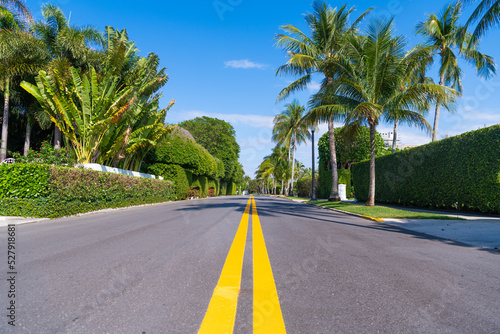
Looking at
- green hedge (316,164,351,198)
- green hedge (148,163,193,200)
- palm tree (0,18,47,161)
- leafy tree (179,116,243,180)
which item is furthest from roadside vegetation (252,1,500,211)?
leafy tree (179,116,243,180)

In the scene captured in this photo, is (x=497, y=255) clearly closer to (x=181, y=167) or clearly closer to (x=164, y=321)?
(x=164, y=321)

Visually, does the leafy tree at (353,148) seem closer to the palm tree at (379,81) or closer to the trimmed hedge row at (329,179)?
the trimmed hedge row at (329,179)

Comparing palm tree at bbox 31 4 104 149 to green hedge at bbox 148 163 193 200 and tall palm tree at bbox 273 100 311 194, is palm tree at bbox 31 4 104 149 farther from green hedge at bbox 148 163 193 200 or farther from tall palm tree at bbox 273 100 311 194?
tall palm tree at bbox 273 100 311 194

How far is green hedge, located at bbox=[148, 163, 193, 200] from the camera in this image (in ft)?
78.0

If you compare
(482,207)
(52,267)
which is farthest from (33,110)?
(482,207)

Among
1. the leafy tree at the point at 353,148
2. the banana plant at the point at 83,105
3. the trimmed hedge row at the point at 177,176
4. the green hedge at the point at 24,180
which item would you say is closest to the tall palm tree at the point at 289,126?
the leafy tree at the point at 353,148

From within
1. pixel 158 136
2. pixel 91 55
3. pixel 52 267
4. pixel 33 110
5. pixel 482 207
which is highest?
pixel 91 55

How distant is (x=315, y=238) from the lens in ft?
17.7

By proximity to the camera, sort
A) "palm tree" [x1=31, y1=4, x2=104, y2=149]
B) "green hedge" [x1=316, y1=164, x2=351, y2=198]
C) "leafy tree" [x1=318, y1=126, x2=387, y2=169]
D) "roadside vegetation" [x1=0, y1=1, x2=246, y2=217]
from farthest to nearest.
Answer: "leafy tree" [x1=318, y1=126, x2=387, y2=169], "green hedge" [x1=316, y1=164, x2=351, y2=198], "palm tree" [x1=31, y1=4, x2=104, y2=149], "roadside vegetation" [x1=0, y1=1, x2=246, y2=217]

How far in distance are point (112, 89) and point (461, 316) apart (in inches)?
622

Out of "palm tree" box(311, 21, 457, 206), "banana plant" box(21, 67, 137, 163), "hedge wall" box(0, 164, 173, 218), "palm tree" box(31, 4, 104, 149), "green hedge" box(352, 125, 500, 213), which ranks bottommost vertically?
"hedge wall" box(0, 164, 173, 218)

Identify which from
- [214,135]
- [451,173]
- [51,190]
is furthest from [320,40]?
[214,135]

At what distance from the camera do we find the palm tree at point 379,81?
13599mm

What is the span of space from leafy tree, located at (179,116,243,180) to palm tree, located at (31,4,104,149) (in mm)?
28639
